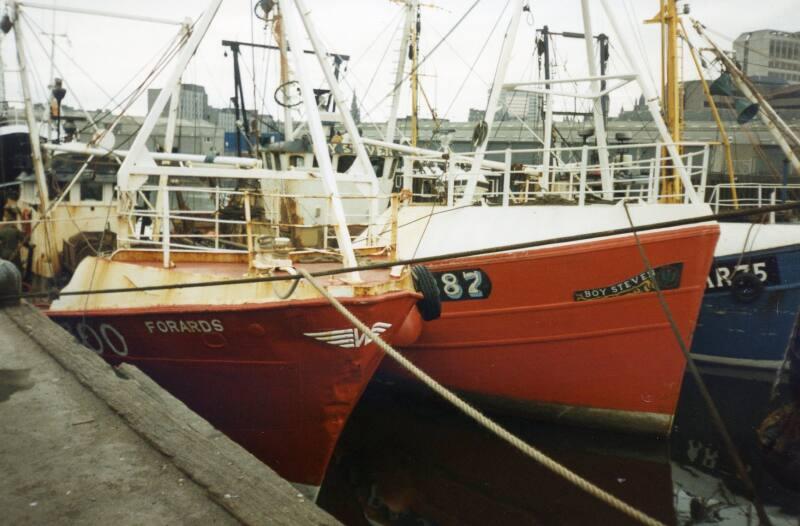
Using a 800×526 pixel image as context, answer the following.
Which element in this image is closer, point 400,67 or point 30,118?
point 30,118

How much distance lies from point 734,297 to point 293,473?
782 centimetres

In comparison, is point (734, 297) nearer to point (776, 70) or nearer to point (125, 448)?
point (125, 448)

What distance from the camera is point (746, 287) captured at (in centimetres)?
1073

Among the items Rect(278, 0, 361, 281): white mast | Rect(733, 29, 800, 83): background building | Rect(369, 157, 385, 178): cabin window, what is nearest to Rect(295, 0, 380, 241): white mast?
Rect(278, 0, 361, 281): white mast

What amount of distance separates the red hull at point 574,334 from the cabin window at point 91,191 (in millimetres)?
8076

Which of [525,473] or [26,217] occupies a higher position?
[26,217]

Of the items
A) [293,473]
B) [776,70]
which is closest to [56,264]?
[293,473]

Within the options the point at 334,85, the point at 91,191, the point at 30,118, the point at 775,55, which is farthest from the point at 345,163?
the point at 775,55

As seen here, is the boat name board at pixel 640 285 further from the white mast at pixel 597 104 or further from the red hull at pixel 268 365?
the red hull at pixel 268 365

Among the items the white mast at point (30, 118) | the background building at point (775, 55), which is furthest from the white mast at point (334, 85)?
the background building at point (775, 55)

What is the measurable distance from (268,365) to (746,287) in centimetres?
805

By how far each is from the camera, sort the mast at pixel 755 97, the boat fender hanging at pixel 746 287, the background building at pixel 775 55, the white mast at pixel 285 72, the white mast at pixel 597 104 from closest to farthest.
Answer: the white mast at pixel 597 104, the white mast at pixel 285 72, the boat fender hanging at pixel 746 287, the mast at pixel 755 97, the background building at pixel 775 55

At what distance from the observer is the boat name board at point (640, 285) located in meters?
7.59

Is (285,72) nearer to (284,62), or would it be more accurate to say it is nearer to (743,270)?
(284,62)
